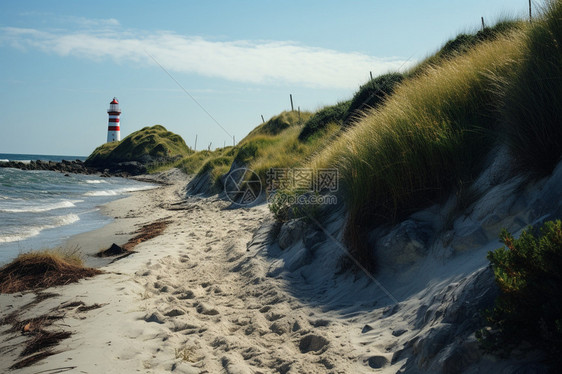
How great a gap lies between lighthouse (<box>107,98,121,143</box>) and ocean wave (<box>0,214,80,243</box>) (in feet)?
189

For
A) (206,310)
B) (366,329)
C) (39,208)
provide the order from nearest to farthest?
(366,329) < (206,310) < (39,208)

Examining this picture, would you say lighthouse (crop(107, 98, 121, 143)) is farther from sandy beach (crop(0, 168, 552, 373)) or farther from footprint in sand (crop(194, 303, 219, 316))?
footprint in sand (crop(194, 303, 219, 316))

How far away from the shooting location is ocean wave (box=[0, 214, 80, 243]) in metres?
9.08

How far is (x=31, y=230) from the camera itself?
33.3ft

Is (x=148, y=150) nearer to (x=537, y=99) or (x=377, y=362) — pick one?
(x=537, y=99)

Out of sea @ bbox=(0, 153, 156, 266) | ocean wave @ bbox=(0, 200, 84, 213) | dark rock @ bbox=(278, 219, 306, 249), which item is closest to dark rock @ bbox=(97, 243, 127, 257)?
sea @ bbox=(0, 153, 156, 266)

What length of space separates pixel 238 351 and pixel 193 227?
6649 mm

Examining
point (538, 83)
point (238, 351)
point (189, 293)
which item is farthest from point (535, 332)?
point (189, 293)

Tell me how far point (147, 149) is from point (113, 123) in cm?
1894

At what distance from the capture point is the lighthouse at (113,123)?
66125mm

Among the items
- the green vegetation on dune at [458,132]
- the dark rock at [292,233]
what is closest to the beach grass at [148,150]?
the dark rock at [292,233]

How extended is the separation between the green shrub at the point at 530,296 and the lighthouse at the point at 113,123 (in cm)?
6934

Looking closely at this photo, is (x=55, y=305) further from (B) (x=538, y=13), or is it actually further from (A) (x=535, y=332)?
(B) (x=538, y=13)

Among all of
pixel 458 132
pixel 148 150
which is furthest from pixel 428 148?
pixel 148 150
